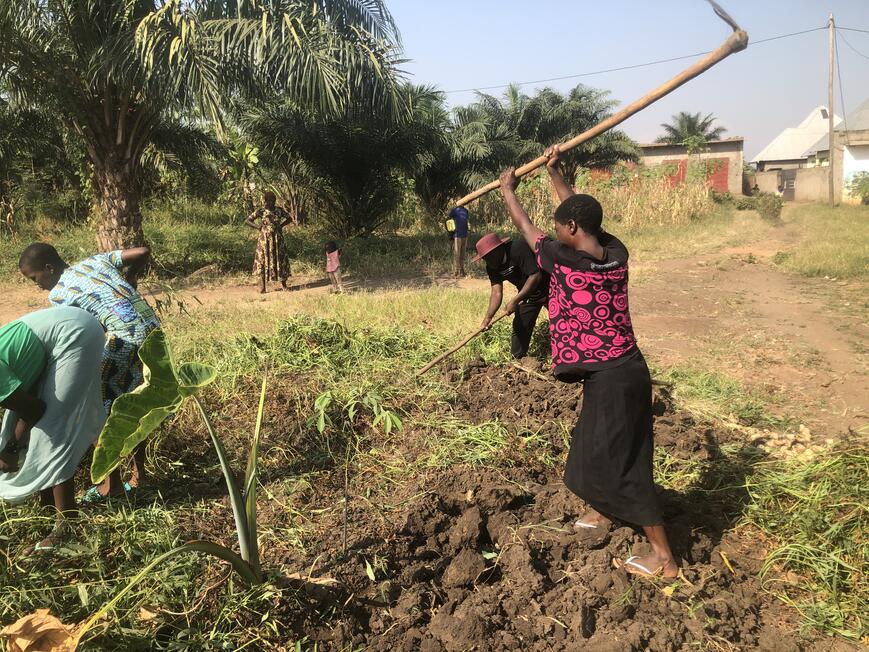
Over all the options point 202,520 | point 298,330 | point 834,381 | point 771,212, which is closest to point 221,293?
point 298,330

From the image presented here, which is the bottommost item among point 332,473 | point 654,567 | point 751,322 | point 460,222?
point 654,567

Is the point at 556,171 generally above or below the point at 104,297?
above

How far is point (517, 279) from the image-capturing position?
4820 mm

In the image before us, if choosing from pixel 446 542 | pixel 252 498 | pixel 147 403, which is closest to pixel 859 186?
pixel 446 542

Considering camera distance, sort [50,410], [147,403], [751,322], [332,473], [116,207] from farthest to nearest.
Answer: [116,207]
[751,322]
[332,473]
[50,410]
[147,403]

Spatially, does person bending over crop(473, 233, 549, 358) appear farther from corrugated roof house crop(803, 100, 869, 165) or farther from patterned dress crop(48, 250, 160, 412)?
corrugated roof house crop(803, 100, 869, 165)

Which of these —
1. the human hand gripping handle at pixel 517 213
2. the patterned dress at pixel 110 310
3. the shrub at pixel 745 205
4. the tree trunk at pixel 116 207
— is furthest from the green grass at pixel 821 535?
the shrub at pixel 745 205

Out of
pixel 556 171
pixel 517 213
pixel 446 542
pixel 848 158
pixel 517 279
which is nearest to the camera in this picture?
pixel 446 542

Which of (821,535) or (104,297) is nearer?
(821,535)

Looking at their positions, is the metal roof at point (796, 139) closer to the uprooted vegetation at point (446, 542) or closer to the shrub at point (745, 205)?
the shrub at point (745, 205)

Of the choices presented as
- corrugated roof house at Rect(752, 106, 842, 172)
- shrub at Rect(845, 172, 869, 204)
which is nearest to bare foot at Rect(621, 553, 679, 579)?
shrub at Rect(845, 172, 869, 204)

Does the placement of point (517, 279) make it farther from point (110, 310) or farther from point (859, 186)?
point (859, 186)

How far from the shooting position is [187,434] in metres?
3.66

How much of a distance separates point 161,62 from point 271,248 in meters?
3.01
